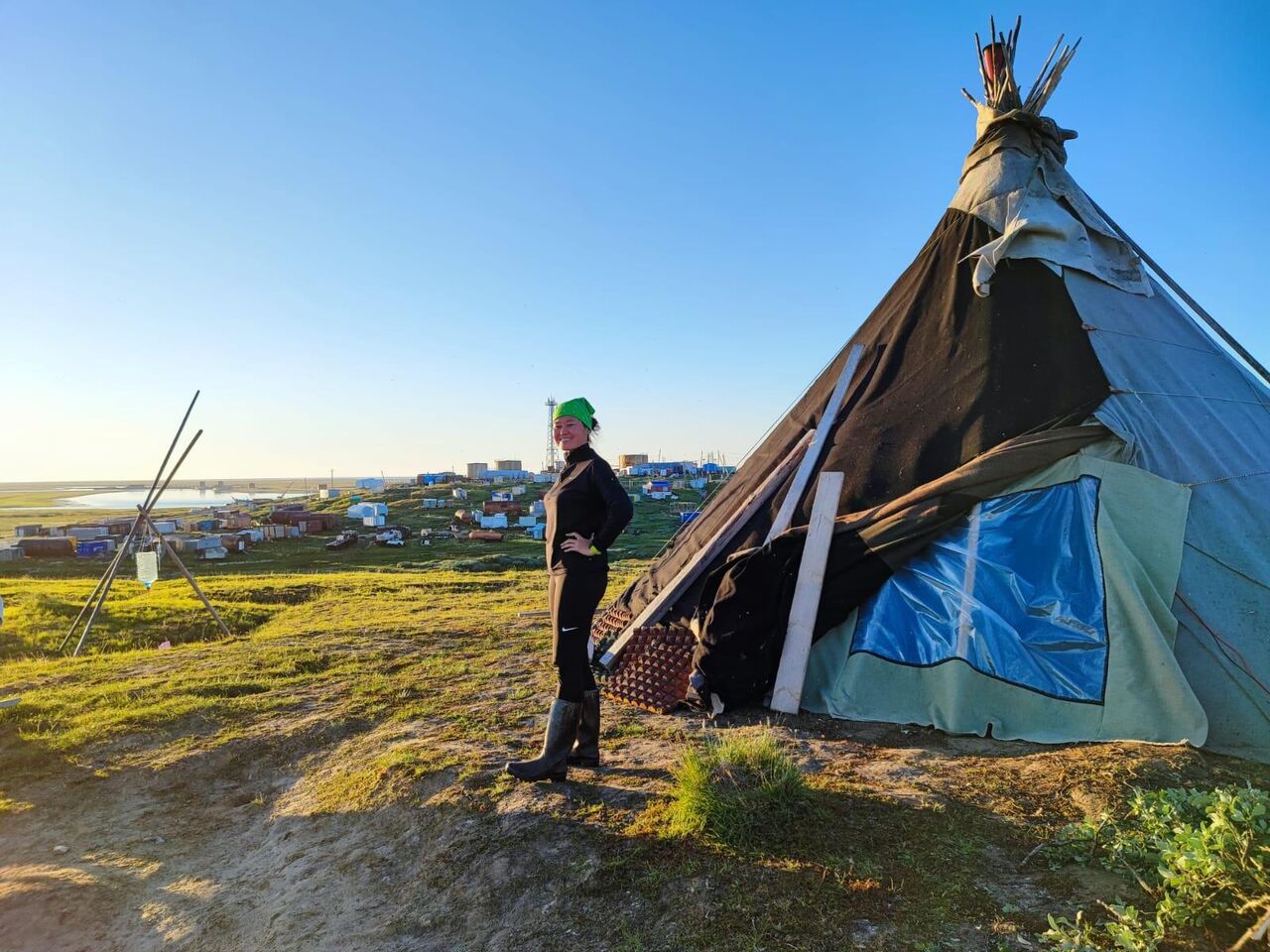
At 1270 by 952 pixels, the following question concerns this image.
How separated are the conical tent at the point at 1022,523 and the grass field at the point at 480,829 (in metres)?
0.42

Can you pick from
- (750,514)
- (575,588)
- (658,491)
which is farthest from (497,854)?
(658,491)

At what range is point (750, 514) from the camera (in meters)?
6.56

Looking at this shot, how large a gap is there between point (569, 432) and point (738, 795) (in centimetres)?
239

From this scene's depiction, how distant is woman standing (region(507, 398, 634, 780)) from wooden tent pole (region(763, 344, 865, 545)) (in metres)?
1.92

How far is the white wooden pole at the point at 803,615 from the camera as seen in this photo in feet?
17.7

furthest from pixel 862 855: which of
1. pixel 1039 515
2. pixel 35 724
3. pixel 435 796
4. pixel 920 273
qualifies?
pixel 35 724

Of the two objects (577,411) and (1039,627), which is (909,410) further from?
(577,411)

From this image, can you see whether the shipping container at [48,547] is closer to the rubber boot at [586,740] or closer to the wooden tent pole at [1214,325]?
the rubber boot at [586,740]

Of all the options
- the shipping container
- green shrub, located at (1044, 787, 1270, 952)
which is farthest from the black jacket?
the shipping container

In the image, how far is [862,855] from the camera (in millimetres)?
3219

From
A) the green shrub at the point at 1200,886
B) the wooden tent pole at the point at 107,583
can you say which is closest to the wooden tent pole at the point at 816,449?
the green shrub at the point at 1200,886

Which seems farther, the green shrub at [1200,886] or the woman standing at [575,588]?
the woman standing at [575,588]

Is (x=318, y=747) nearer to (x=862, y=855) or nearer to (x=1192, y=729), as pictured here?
(x=862, y=855)

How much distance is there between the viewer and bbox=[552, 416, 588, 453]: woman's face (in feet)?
15.3
